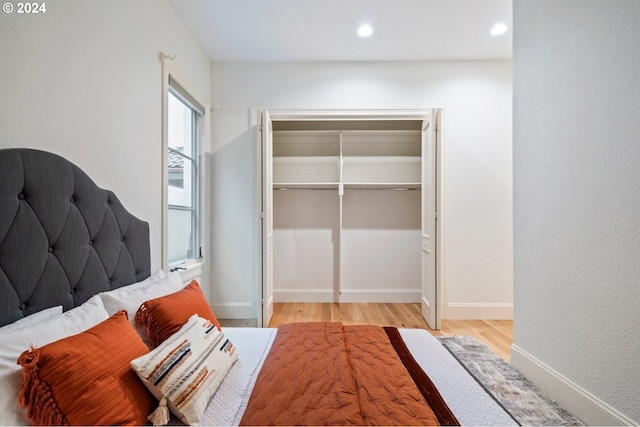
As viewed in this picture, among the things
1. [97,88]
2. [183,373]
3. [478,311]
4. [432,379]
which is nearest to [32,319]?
[183,373]

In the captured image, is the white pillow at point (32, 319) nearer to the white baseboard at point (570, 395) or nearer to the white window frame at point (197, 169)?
the white window frame at point (197, 169)

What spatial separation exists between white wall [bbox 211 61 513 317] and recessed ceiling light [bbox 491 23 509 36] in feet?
1.62

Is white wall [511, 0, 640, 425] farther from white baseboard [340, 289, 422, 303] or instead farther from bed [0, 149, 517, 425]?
white baseboard [340, 289, 422, 303]

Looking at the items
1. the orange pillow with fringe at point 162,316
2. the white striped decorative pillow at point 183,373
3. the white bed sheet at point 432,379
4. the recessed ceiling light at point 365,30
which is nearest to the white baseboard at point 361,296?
the white bed sheet at point 432,379

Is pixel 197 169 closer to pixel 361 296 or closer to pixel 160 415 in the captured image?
pixel 361 296

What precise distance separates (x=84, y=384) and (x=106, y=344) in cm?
13

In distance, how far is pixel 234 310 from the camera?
11.2ft

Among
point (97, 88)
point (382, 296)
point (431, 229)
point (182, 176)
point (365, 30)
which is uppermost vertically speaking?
point (365, 30)

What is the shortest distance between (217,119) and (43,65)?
2.14 m

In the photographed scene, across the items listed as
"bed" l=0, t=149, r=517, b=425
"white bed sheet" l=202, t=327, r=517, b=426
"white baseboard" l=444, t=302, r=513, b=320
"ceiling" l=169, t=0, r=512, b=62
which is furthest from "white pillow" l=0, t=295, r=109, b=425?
"white baseboard" l=444, t=302, r=513, b=320

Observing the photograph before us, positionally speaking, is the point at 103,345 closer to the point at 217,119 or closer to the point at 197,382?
the point at 197,382

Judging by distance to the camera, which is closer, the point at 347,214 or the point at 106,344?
the point at 106,344

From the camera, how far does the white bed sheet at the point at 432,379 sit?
100cm

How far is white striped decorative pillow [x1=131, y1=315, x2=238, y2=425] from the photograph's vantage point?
0.95 metres
